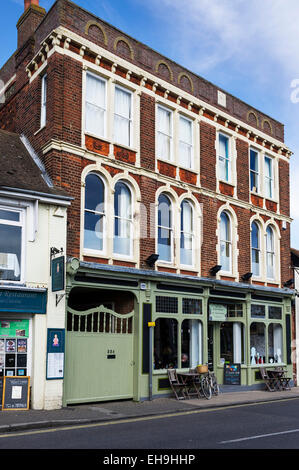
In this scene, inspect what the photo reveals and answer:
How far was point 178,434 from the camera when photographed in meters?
10.5

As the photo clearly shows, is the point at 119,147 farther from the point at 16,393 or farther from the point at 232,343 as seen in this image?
the point at 232,343

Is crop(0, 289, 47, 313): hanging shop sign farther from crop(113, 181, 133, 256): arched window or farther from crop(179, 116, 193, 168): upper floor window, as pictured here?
crop(179, 116, 193, 168): upper floor window

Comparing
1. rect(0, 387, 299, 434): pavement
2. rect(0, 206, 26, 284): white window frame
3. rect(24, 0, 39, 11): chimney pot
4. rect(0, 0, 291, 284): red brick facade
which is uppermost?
rect(24, 0, 39, 11): chimney pot

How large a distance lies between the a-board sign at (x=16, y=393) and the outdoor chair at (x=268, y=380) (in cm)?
1016

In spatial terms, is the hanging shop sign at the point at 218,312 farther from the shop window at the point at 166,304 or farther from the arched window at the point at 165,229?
the arched window at the point at 165,229

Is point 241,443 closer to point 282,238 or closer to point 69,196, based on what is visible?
point 69,196

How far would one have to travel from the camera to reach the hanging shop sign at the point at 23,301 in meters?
13.3

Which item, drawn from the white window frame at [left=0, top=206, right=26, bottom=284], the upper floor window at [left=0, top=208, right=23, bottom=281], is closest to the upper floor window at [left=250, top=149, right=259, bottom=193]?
the white window frame at [left=0, top=206, right=26, bottom=284]

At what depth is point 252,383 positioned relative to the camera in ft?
66.2

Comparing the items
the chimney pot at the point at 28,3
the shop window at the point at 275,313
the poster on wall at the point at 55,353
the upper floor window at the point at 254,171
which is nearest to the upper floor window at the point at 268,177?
the upper floor window at the point at 254,171

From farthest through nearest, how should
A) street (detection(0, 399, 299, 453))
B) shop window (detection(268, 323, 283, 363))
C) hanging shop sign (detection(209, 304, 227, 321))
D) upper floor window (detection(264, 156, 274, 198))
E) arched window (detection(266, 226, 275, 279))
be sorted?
upper floor window (detection(264, 156, 274, 198)) < arched window (detection(266, 226, 275, 279)) < shop window (detection(268, 323, 283, 363)) < hanging shop sign (detection(209, 304, 227, 321)) < street (detection(0, 399, 299, 453))

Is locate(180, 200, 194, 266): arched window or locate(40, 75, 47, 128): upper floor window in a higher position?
locate(40, 75, 47, 128): upper floor window

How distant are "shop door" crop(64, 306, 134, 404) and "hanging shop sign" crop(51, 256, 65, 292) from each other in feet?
4.03

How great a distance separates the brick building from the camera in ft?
50.8
